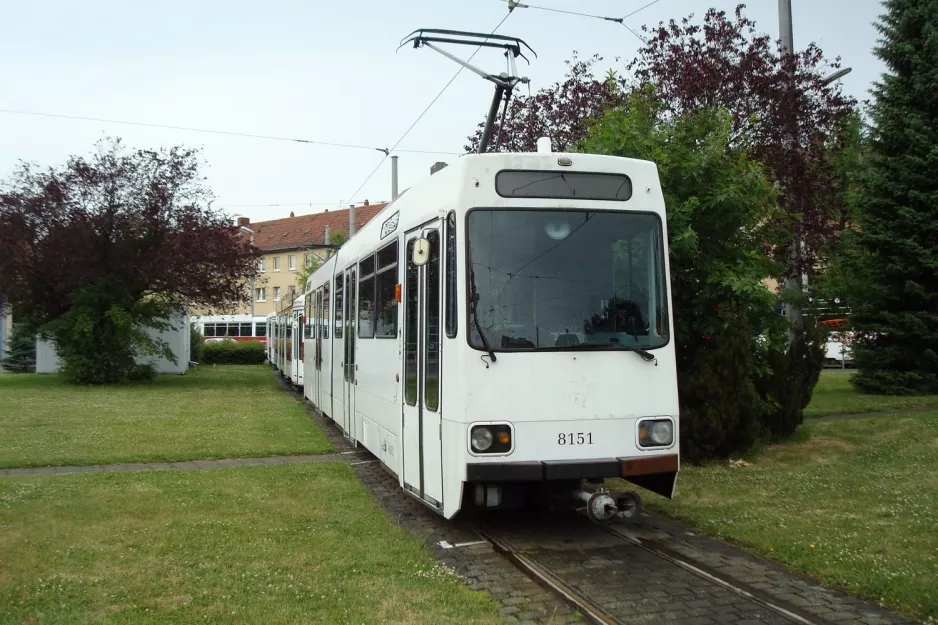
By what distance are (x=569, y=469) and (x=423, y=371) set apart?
1659mm

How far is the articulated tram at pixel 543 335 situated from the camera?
6.93 m

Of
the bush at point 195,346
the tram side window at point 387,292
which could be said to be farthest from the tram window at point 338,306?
the bush at point 195,346

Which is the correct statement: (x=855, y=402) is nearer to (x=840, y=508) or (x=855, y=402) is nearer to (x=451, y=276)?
(x=840, y=508)

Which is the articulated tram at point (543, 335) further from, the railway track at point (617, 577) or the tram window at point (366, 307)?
the tram window at point (366, 307)

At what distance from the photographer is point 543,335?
7.09 meters

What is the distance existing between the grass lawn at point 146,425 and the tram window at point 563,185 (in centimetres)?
709

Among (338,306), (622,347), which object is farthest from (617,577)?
(338,306)

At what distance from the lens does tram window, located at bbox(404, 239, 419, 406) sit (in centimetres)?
812

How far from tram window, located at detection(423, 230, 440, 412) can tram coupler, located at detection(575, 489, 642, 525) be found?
150 centimetres

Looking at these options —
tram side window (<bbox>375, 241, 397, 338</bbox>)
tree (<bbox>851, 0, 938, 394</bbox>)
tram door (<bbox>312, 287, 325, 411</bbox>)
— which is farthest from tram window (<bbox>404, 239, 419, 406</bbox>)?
tree (<bbox>851, 0, 938, 394</bbox>)

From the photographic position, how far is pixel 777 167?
58.1ft

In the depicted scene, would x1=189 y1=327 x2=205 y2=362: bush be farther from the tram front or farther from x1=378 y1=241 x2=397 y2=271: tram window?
the tram front

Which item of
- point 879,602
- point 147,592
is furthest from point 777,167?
point 147,592

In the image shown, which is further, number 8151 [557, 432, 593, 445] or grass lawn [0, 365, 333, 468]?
grass lawn [0, 365, 333, 468]
